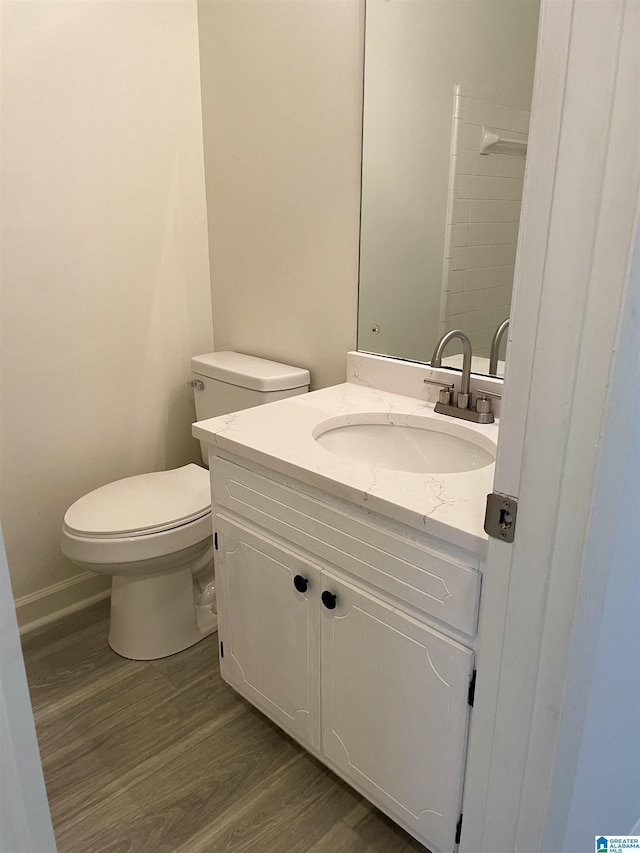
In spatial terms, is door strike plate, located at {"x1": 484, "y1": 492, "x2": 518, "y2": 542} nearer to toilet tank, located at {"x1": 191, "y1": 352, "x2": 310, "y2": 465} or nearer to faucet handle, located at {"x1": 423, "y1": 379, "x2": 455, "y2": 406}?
faucet handle, located at {"x1": 423, "y1": 379, "x2": 455, "y2": 406}

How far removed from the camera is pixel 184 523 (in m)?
1.77

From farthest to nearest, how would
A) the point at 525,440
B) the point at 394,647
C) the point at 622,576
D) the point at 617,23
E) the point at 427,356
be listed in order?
the point at 427,356 < the point at 394,647 < the point at 622,576 < the point at 525,440 < the point at 617,23

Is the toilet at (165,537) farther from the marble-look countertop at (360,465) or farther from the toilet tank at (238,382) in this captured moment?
the marble-look countertop at (360,465)

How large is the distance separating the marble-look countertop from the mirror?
0.20 m

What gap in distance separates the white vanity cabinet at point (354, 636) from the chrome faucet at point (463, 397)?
0.45 metres

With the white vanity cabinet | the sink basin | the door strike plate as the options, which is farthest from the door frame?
the sink basin

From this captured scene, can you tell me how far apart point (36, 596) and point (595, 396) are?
6.28ft

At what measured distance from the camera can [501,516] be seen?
2.67ft

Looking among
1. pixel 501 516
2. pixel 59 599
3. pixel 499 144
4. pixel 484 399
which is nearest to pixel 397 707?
pixel 501 516

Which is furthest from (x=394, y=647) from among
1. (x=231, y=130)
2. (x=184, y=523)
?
(x=231, y=130)

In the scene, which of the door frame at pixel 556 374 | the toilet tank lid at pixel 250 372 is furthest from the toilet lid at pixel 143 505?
the door frame at pixel 556 374

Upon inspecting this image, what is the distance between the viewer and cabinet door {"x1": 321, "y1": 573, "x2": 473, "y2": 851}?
1.12 metres

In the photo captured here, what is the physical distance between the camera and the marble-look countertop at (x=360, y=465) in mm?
1064

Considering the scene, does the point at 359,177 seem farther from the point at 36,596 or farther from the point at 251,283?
the point at 36,596
